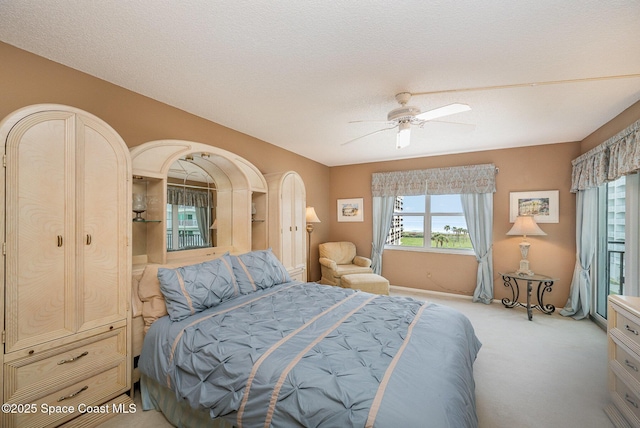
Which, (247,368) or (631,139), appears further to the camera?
(631,139)

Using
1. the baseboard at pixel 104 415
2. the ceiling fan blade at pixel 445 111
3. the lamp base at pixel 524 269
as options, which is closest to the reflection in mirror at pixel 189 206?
the baseboard at pixel 104 415

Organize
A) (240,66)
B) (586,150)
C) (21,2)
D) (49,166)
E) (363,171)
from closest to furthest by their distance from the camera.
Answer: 1. (21,2)
2. (49,166)
3. (240,66)
4. (586,150)
5. (363,171)

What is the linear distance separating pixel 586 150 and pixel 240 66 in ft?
15.0

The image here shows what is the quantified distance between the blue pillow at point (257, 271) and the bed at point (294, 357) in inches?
2.3

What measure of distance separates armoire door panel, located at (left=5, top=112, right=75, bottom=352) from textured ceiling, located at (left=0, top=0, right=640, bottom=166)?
63cm

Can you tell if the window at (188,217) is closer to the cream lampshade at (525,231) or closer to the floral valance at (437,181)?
the floral valance at (437,181)

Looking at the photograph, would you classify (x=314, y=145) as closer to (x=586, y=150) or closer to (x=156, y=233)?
(x=156, y=233)

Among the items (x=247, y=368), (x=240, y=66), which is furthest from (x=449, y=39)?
(x=247, y=368)

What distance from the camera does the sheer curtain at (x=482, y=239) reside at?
4398 mm

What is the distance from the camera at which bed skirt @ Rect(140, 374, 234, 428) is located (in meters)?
1.63

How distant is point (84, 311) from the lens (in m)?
1.77

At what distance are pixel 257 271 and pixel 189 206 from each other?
1058mm

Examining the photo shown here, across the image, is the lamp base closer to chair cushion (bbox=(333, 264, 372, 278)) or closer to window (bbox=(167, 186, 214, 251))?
chair cushion (bbox=(333, 264, 372, 278))

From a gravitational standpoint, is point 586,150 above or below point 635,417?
above
